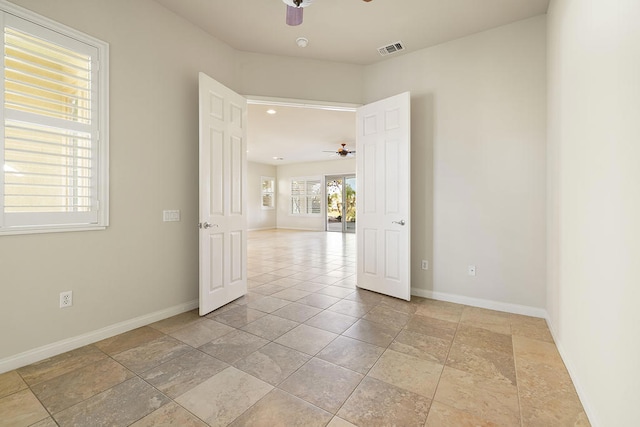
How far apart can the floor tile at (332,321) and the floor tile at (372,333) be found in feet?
0.22

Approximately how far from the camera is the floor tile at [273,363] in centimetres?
186

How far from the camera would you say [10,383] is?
1765 millimetres

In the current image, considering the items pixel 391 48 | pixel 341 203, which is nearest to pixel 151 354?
pixel 391 48

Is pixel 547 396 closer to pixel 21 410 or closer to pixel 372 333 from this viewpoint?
Answer: pixel 372 333

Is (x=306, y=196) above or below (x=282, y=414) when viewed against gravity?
above

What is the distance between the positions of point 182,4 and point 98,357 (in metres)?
3.19

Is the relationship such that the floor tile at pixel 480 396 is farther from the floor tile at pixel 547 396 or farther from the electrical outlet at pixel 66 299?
the electrical outlet at pixel 66 299

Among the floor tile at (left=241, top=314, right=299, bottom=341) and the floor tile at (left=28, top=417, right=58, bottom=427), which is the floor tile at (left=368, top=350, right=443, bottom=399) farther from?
the floor tile at (left=28, top=417, right=58, bottom=427)

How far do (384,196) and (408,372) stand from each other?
6.83 feet

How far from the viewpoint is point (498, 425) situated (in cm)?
143

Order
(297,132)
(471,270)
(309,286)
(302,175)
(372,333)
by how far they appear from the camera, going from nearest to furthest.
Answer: (372,333), (471,270), (309,286), (297,132), (302,175)

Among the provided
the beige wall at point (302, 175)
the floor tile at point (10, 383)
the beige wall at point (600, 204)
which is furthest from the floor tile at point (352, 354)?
the beige wall at point (302, 175)

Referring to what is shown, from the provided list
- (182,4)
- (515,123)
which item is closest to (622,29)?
(515,123)

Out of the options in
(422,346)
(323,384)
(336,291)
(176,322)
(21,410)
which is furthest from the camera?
(336,291)
